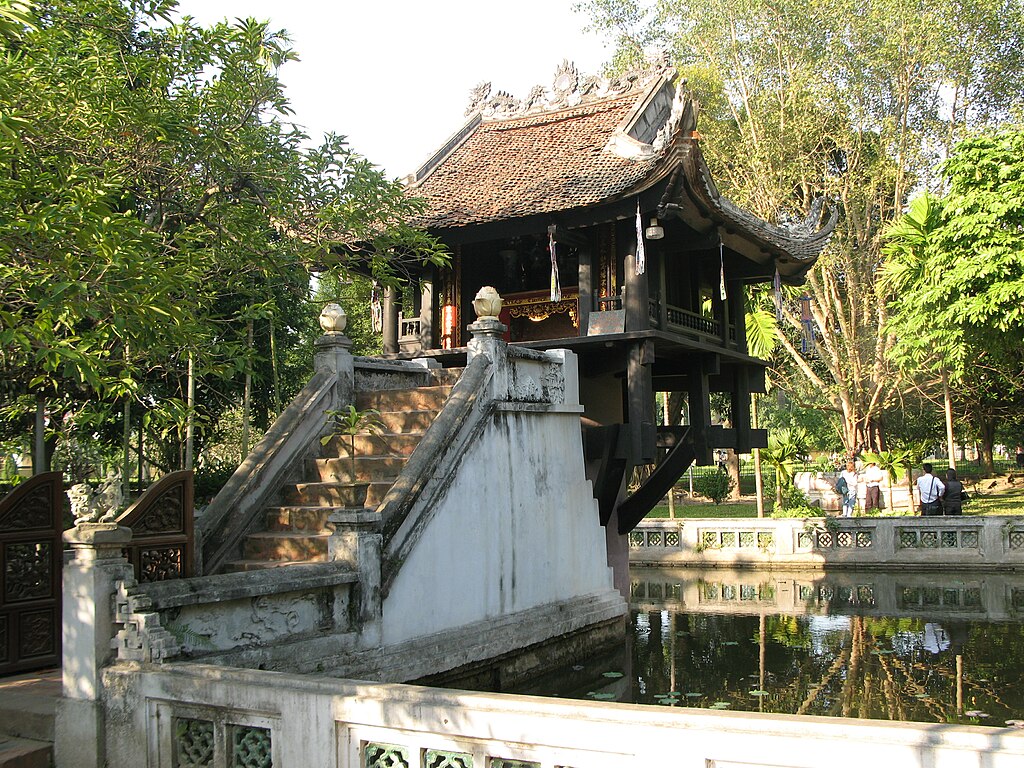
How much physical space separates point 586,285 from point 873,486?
14535 mm

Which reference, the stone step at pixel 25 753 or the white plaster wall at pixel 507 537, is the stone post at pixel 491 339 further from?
the stone step at pixel 25 753

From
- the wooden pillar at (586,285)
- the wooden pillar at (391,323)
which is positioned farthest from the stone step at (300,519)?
the wooden pillar at (391,323)

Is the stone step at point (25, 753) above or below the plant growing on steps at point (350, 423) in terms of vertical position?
below

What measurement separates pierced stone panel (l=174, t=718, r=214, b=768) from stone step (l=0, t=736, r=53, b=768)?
1010 mm

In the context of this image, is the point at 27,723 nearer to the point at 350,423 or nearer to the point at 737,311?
the point at 350,423

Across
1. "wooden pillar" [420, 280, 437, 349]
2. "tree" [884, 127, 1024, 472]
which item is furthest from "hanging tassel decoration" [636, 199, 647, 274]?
"tree" [884, 127, 1024, 472]

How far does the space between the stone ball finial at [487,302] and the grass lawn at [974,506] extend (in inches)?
571

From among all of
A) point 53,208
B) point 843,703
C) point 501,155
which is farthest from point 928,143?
point 53,208

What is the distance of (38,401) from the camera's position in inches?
472

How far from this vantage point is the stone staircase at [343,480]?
799cm

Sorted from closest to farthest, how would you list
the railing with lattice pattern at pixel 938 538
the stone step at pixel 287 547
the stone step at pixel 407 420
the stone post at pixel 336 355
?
the stone step at pixel 287 547 < the stone step at pixel 407 420 < the stone post at pixel 336 355 < the railing with lattice pattern at pixel 938 538

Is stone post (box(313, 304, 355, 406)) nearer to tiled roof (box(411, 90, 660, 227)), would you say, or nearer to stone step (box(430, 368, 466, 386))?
stone step (box(430, 368, 466, 386))

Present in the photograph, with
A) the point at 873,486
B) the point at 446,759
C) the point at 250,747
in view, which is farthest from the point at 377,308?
the point at 873,486

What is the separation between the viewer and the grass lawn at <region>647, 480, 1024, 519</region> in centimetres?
2331
